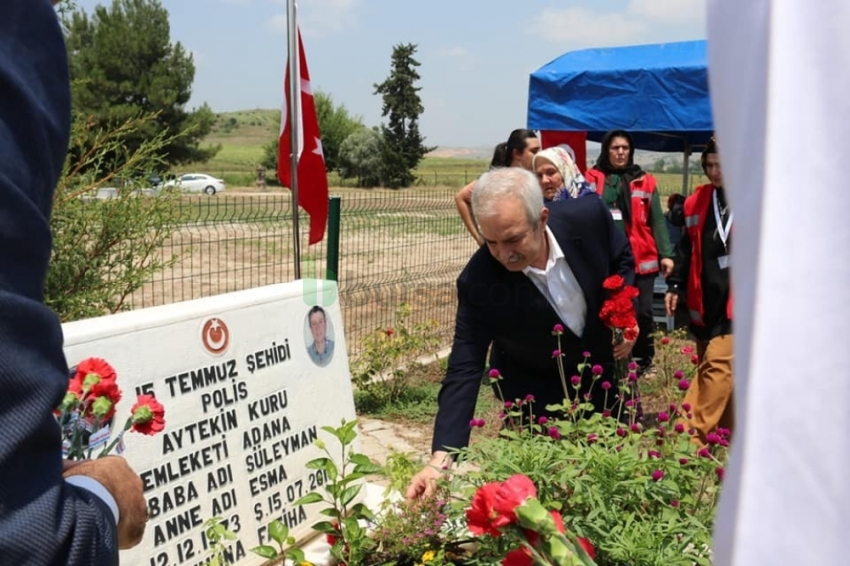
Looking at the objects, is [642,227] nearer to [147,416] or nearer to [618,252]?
[618,252]

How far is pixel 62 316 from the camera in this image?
12.2ft

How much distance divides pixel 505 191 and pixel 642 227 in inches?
139

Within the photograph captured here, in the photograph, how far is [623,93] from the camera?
7.36 meters

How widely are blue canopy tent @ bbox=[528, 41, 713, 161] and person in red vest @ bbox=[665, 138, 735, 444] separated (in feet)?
8.31

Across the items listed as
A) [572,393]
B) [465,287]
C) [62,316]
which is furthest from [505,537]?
[62,316]

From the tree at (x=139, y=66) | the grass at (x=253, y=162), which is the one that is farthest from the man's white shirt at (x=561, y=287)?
the tree at (x=139, y=66)

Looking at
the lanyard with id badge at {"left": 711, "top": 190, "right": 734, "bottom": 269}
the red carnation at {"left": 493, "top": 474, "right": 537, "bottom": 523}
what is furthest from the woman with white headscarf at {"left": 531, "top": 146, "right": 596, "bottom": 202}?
the red carnation at {"left": 493, "top": 474, "right": 537, "bottom": 523}

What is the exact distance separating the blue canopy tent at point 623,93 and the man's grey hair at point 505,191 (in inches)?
193

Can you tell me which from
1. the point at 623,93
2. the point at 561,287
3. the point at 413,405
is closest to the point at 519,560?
the point at 561,287

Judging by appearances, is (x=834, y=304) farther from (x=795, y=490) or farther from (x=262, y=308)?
(x=262, y=308)

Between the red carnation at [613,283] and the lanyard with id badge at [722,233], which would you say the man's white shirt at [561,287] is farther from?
the lanyard with id badge at [722,233]

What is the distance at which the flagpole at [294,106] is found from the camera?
4.66 meters

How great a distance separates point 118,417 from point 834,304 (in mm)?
2115

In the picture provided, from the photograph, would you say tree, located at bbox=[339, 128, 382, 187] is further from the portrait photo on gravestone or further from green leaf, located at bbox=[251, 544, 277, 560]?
green leaf, located at bbox=[251, 544, 277, 560]
